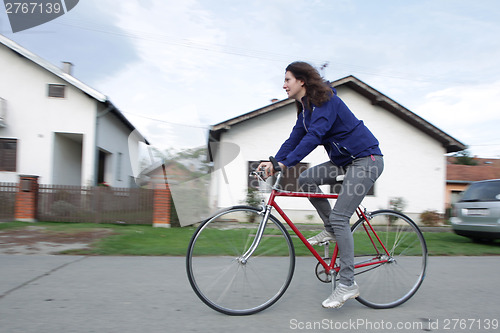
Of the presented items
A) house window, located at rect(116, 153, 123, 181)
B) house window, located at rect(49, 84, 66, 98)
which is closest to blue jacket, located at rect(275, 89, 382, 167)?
house window, located at rect(49, 84, 66, 98)

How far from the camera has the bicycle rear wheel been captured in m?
3.20

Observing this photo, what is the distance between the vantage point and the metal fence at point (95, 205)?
1050 centimetres

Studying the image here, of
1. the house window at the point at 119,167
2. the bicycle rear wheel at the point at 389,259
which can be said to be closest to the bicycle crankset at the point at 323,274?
the bicycle rear wheel at the point at 389,259

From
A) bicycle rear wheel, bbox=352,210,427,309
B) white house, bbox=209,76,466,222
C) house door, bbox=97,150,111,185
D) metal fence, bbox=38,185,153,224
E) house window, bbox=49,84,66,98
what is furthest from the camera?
house door, bbox=97,150,111,185

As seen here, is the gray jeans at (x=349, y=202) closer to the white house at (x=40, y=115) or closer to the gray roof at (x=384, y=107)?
the gray roof at (x=384, y=107)

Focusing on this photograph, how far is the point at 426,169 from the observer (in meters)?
14.9

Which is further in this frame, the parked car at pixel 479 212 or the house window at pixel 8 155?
the house window at pixel 8 155

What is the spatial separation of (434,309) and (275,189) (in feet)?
5.46

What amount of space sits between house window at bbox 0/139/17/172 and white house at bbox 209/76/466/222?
27.7ft

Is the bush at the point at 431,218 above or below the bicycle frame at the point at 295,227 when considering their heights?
below

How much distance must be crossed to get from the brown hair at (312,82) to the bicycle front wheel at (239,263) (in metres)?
0.97

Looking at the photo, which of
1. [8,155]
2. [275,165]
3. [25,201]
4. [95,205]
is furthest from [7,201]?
[275,165]

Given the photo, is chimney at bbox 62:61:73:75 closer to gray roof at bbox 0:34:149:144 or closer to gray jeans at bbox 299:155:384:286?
gray roof at bbox 0:34:149:144

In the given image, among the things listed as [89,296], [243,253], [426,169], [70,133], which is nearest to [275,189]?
[243,253]
